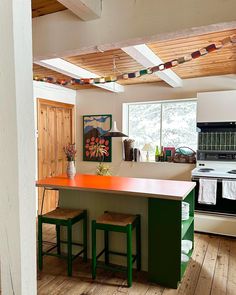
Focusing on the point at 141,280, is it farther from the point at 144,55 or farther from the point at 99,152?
the point at 99,152

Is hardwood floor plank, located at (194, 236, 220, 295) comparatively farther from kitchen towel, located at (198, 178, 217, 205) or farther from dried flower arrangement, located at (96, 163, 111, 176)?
dried flower arrangement, located at (96, 163, 111, 176)

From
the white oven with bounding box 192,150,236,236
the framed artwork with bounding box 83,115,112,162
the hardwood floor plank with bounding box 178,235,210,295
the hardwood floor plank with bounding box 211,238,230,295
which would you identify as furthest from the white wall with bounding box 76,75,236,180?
the hardwood floor plank with bounding box 211,238,230,295

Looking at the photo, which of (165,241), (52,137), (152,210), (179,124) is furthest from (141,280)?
(52,137)

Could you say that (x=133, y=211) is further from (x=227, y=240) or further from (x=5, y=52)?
(x=5, y=52)

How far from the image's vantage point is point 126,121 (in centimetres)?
497

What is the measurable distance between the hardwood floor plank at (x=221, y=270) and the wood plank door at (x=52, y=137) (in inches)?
117

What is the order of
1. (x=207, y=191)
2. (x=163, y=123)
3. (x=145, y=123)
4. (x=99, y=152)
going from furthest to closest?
(x=99, y=152) → (x=145, y=123) → (x=163, y=123) → (x=207, y=191)

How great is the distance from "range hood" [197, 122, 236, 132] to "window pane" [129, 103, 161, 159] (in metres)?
0.99

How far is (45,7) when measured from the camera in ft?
6.71

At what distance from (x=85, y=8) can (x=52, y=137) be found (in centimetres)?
321

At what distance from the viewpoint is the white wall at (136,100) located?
4.15 m

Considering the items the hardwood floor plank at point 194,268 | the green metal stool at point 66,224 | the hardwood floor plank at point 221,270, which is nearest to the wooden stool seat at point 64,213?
the green metal stool at point 66,224

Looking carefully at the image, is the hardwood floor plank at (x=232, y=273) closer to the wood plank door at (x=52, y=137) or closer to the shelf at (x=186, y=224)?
the shelf at (x=186, y=224)

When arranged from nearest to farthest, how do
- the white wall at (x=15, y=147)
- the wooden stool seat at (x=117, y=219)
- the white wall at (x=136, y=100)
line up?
the white wall at (x=15, y=147) → the wooden stool seat at (x=117, y=219) → the white wall at (x=136, y=100)
